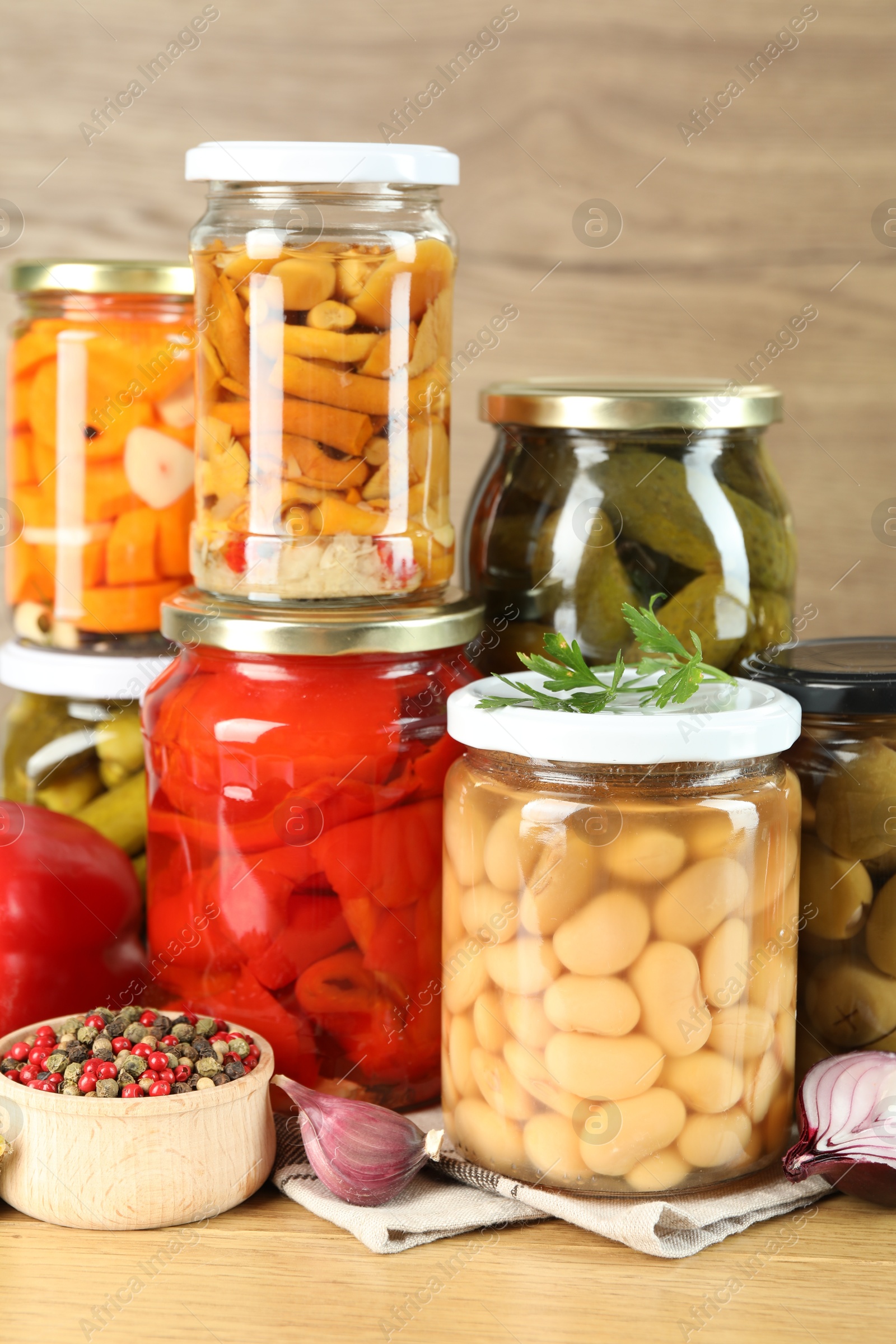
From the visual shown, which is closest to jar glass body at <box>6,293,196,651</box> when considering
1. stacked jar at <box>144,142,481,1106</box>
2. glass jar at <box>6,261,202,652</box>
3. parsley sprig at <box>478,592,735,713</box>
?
glass jar at <box>6,261,202,652</box>

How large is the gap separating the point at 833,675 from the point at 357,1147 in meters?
0.31

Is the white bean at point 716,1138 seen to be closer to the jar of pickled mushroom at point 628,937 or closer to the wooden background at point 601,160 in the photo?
the jar of pickled mushroom at point 628,937

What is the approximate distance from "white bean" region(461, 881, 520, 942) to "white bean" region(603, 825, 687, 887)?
0.05 meters

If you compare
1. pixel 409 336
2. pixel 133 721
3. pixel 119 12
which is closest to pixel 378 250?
pixel 409 336

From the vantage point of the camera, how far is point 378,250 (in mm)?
659

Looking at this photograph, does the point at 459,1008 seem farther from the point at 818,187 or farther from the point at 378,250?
the point at 818,187

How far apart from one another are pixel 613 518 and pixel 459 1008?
0.27m

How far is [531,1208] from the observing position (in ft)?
1.97

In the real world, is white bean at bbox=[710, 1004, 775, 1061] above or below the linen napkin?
above

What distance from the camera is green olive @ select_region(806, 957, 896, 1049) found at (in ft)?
2.19

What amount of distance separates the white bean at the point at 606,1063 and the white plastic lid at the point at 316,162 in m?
0.40

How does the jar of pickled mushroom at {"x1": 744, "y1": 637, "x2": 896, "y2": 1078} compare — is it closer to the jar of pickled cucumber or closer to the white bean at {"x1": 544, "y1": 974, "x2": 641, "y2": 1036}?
the white bean at {"x1": 544, "y1": 974, "x2": 641, "y2": 1036}

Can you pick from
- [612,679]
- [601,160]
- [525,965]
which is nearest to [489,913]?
[525,965]

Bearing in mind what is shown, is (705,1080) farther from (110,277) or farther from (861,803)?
(110,277)
